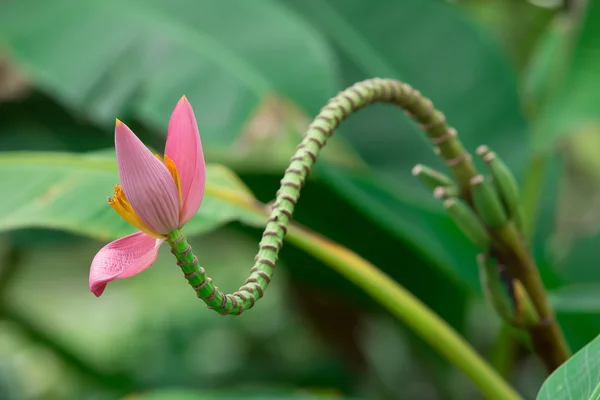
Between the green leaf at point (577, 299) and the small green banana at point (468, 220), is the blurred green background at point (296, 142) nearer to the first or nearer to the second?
the green leaf at point (577, 299)

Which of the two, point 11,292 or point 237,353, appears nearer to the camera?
point 11,292

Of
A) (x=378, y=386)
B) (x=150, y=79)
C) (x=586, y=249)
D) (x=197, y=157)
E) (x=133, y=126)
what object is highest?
(x=133, y=126)

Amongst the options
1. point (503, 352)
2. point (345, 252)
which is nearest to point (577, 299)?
point (503, 352)

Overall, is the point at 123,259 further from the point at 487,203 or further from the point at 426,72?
the point at 426,72

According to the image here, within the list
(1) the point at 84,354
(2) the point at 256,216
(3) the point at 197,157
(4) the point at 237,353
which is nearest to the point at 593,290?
(2) the point at 256,216

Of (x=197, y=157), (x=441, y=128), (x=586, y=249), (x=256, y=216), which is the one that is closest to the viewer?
Result: (x=197, y=157)

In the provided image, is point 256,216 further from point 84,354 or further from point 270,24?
point 84,354

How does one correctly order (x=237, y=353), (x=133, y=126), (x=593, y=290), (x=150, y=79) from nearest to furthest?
(x=593, y=290)
(x=150, y=79)
(x=133, y=126)
(x=237, y=353)
